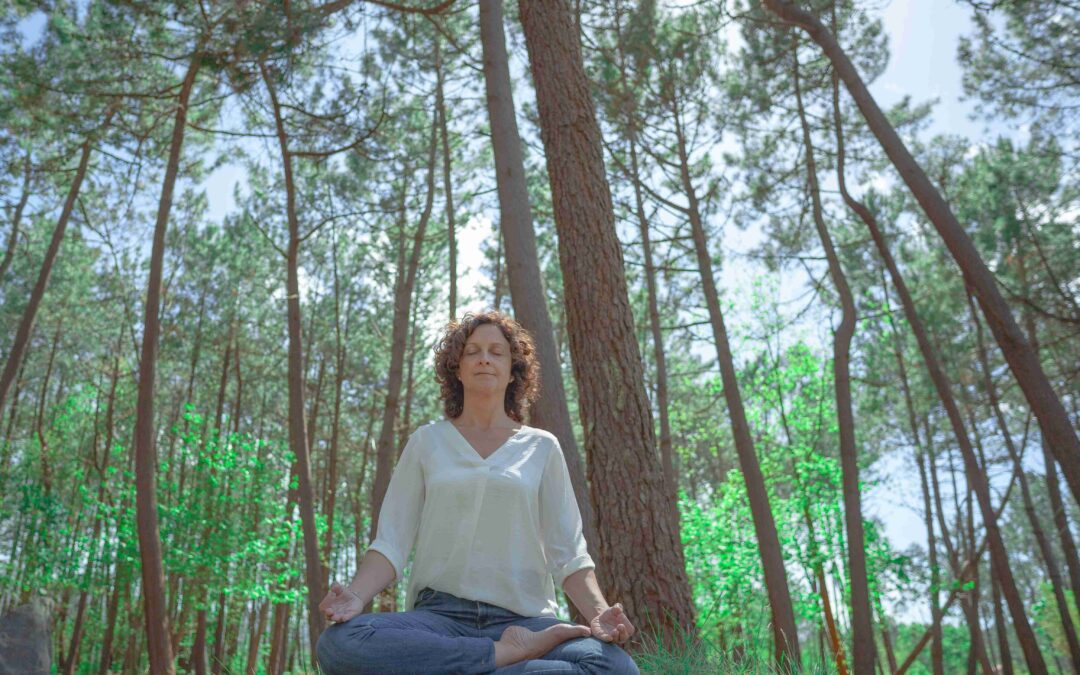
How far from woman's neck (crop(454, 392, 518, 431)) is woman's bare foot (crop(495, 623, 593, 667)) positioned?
707 mm

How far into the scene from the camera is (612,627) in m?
2.27

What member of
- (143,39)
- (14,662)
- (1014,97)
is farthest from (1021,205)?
(14,662)

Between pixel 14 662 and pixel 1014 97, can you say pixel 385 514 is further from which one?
pixel 1014 97

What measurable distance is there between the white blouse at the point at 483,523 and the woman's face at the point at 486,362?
0.64 feet

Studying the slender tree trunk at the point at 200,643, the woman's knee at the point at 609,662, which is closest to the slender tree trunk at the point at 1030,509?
the woman's knee at the point at 609,662

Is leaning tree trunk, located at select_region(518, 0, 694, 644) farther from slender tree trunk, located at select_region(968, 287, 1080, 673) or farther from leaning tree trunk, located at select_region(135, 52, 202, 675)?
slender tree trunk, located at select_region(968, 287, 1080, 673)

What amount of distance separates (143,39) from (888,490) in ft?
55.4

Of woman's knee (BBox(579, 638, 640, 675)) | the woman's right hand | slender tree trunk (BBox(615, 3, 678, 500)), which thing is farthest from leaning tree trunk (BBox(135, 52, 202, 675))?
woman's knee (BBox(579, 638, 640, 675))

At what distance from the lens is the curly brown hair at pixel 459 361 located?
9.51 feet

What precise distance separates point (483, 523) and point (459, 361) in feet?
2.02

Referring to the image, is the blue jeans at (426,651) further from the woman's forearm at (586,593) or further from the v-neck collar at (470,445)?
the v-neck collar at (470,445)

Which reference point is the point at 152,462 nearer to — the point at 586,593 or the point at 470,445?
the point at 470,445

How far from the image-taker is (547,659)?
2176mm

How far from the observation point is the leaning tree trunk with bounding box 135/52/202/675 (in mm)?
8578
